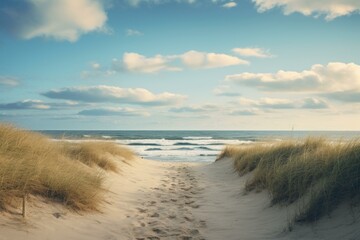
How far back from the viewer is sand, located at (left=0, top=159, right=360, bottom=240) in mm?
4625

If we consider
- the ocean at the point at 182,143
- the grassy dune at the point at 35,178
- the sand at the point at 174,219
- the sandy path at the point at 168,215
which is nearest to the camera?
the sand at the point at 174,219

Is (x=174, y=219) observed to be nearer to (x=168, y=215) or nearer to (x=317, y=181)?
(x=168, y=215)

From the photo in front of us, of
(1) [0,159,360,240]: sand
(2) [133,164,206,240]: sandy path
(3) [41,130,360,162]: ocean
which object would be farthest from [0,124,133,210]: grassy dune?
(3) [41,130,360,162]: ocean

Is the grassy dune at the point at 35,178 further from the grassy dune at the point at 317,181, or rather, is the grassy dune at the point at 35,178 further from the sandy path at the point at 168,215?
the grassy dune at the point at 317,181

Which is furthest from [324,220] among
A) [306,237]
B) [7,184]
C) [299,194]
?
[7,184]

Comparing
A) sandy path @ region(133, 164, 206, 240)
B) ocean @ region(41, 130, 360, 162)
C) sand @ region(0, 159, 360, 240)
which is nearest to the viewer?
sand @ region(0, 159, 360, 240)

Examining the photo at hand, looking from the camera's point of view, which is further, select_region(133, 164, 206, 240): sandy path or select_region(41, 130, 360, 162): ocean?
select_region(41, 130, 360, 162): ocean

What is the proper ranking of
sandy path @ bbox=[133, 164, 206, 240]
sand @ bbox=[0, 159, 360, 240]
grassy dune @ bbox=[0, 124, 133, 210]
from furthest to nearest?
sandy path @ bbox=[133, 164, 206, 240] → grassy dune @ bbox=[0, 124, 133, 210] → sand @ bbox=[0, 159, 360, 240]

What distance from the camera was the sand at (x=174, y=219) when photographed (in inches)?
182

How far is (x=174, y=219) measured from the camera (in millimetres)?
6258

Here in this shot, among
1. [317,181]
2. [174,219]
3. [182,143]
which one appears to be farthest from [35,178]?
[182,143]

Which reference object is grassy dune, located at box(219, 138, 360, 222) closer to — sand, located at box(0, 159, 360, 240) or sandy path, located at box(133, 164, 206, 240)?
sand, located at box(0, 159, 360, 240)

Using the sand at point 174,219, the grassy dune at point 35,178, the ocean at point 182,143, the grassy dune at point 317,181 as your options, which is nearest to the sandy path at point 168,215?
the sand at point 174,219

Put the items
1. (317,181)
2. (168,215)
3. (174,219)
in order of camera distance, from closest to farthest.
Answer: (317,181) < (174,219) < (168,215)
